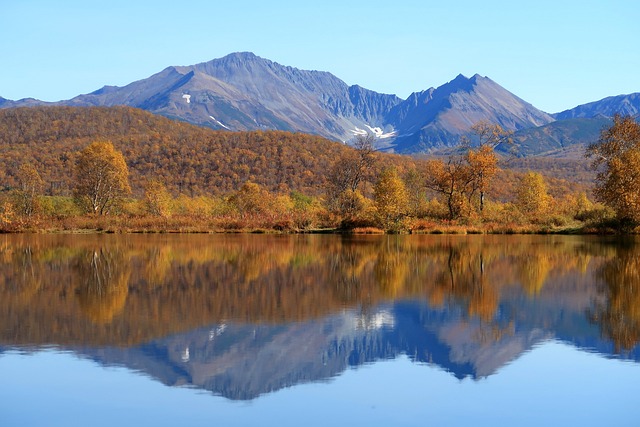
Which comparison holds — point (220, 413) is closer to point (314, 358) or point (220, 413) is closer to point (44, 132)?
point (314, 358)

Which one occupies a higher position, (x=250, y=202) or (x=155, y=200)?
(x=155, y=200)

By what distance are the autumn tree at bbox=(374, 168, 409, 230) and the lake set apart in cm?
2799

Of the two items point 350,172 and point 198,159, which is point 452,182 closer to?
point 350,172

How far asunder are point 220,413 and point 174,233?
46.9 m

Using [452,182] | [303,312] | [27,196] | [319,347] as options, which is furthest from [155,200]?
[319,347]

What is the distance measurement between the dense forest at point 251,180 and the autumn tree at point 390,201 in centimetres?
10

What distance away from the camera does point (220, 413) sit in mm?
9414

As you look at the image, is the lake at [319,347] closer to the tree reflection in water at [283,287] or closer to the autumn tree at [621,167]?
the tree reflection in water at [283,287]

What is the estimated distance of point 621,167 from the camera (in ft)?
152

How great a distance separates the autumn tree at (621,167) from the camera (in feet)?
152

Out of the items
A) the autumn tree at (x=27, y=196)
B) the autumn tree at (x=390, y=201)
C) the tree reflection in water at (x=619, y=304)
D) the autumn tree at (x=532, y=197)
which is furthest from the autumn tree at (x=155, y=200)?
the tree reflection in water at (x=619, y=304)

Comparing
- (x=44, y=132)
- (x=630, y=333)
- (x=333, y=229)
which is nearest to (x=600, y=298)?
(x=630, y=333)

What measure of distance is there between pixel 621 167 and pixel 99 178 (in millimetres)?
44310

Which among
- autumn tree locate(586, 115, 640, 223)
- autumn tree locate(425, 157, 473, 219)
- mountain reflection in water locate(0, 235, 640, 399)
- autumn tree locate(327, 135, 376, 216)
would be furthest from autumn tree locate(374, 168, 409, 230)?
mountain reflection in water locate(0, 235, 640, 399)
